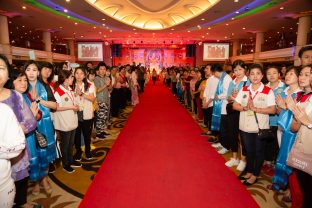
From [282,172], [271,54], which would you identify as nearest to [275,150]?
[282,172]

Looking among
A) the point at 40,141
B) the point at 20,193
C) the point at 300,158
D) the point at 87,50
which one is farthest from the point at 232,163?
the point at 87,50

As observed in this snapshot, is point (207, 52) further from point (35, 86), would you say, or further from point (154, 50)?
point (35, 86)

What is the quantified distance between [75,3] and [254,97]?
A: 8.65 metres

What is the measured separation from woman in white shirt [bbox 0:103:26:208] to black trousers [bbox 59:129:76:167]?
1608mm

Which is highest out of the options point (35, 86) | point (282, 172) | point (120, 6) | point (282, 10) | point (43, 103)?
point (120, 6)

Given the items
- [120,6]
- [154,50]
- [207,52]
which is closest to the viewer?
[120,6]

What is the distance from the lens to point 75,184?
2.75 metres

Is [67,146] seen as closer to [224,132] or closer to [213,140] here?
[224,132]

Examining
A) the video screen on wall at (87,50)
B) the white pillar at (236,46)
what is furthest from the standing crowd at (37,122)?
the white pillar at (236,46)

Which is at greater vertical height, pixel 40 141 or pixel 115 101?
pixel 40 141

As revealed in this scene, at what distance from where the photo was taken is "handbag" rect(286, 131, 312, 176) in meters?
1.69

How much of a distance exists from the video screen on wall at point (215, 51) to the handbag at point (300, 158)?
19297 millimetres

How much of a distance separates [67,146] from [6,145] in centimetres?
177

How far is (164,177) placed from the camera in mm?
Answer: 2912
